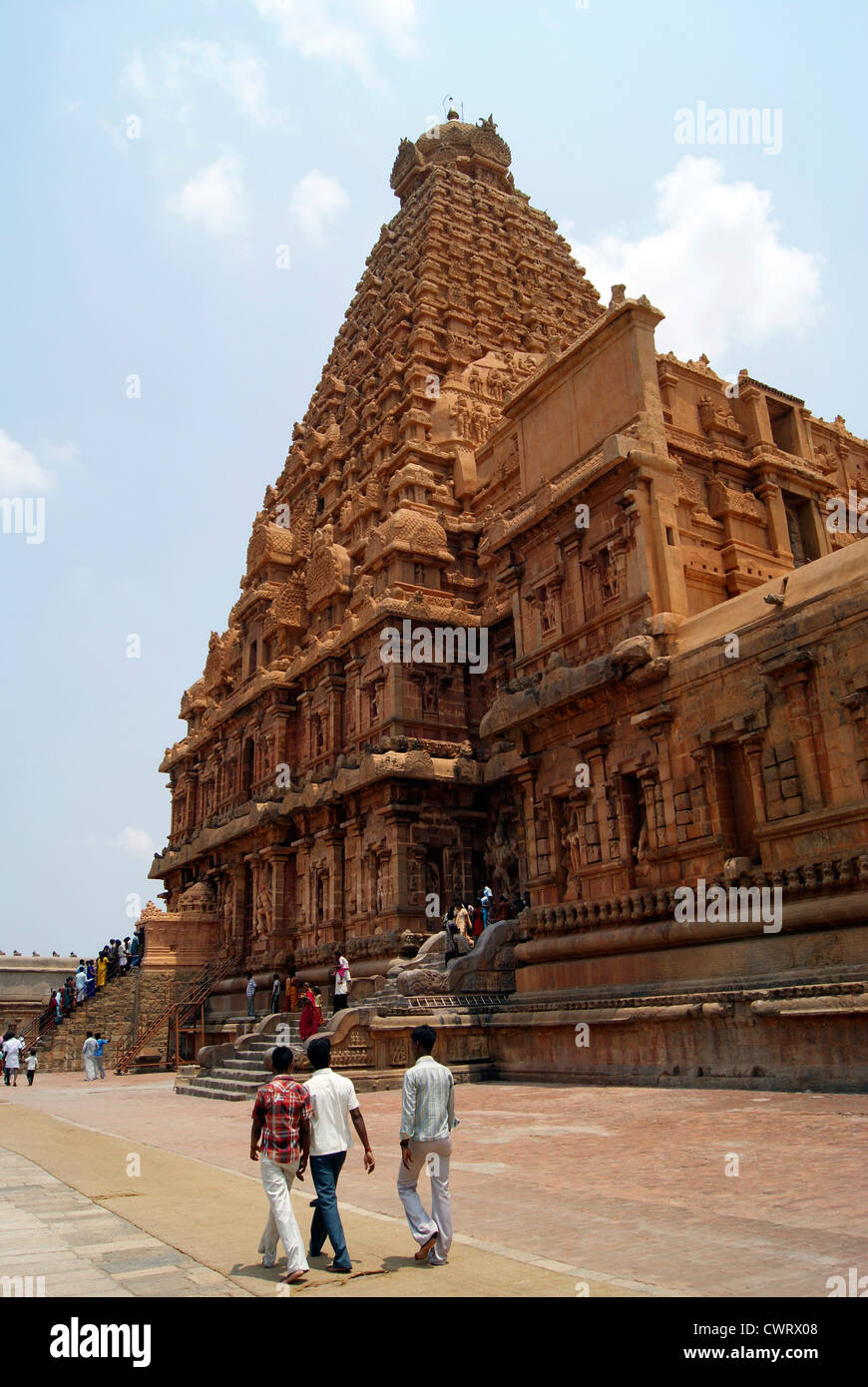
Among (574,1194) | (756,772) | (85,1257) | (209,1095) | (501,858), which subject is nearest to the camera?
(85,1257)

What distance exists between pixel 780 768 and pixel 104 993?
29169 mm

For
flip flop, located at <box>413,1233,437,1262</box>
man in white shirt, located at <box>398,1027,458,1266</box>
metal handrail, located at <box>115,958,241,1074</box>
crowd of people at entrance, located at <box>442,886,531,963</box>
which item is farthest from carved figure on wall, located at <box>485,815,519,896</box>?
flip flop, located at <box>413,1233,437,1262</box>

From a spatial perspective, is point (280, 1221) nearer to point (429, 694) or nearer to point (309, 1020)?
point (309, 1020)

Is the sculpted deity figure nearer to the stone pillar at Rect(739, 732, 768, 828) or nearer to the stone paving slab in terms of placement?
the stone pillar at Rect(739, 732, 768, 828)

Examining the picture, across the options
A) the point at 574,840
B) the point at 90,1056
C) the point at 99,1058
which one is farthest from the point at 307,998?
the point at 99,1058

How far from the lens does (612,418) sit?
22.3 meters

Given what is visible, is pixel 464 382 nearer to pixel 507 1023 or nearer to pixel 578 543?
pixel 578 543

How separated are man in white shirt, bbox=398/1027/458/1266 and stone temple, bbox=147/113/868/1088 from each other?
821 centimetres

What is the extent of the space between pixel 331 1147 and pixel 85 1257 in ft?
5.52

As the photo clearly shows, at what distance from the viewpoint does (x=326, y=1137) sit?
269 inches

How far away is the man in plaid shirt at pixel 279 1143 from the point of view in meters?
6.29

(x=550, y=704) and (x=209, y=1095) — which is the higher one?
(x=550, y=704)
